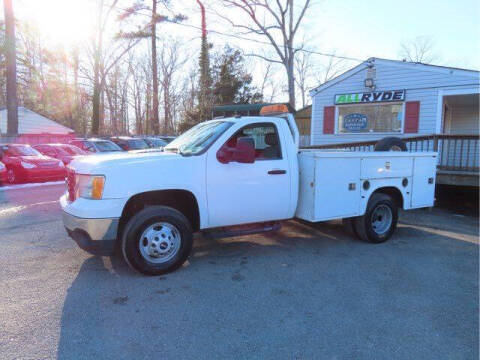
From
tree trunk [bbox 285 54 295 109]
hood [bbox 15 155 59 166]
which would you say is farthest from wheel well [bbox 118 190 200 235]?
tree trunk [bbox 285 54 295 109]

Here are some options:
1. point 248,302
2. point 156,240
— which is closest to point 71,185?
point 156,240

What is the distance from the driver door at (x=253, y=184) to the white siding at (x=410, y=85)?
1035 centimetres

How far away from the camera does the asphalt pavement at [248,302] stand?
9.28 feet

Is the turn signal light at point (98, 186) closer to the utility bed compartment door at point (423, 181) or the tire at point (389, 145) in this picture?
the utility bed compartment door at point (423, 181)

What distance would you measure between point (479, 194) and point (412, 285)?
860 centimetres

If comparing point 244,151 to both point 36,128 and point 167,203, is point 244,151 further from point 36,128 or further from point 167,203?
point 36,128

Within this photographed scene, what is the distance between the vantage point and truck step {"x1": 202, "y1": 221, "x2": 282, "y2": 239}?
15.0ft

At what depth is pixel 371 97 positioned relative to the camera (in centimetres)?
1396

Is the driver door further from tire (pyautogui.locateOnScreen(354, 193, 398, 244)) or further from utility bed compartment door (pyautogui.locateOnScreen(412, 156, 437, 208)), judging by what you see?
utility bed compartment door (pyautogui.locateOnScreen(412, 156, 437, 208))

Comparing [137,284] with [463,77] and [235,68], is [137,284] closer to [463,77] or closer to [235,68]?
[463,77]

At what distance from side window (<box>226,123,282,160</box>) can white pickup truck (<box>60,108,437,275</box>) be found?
0.01 meters

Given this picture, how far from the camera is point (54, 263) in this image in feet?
15.1

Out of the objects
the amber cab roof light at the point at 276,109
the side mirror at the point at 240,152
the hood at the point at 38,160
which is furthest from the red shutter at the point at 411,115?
the hood at the point at 38,160

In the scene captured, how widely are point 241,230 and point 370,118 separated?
11.3m
